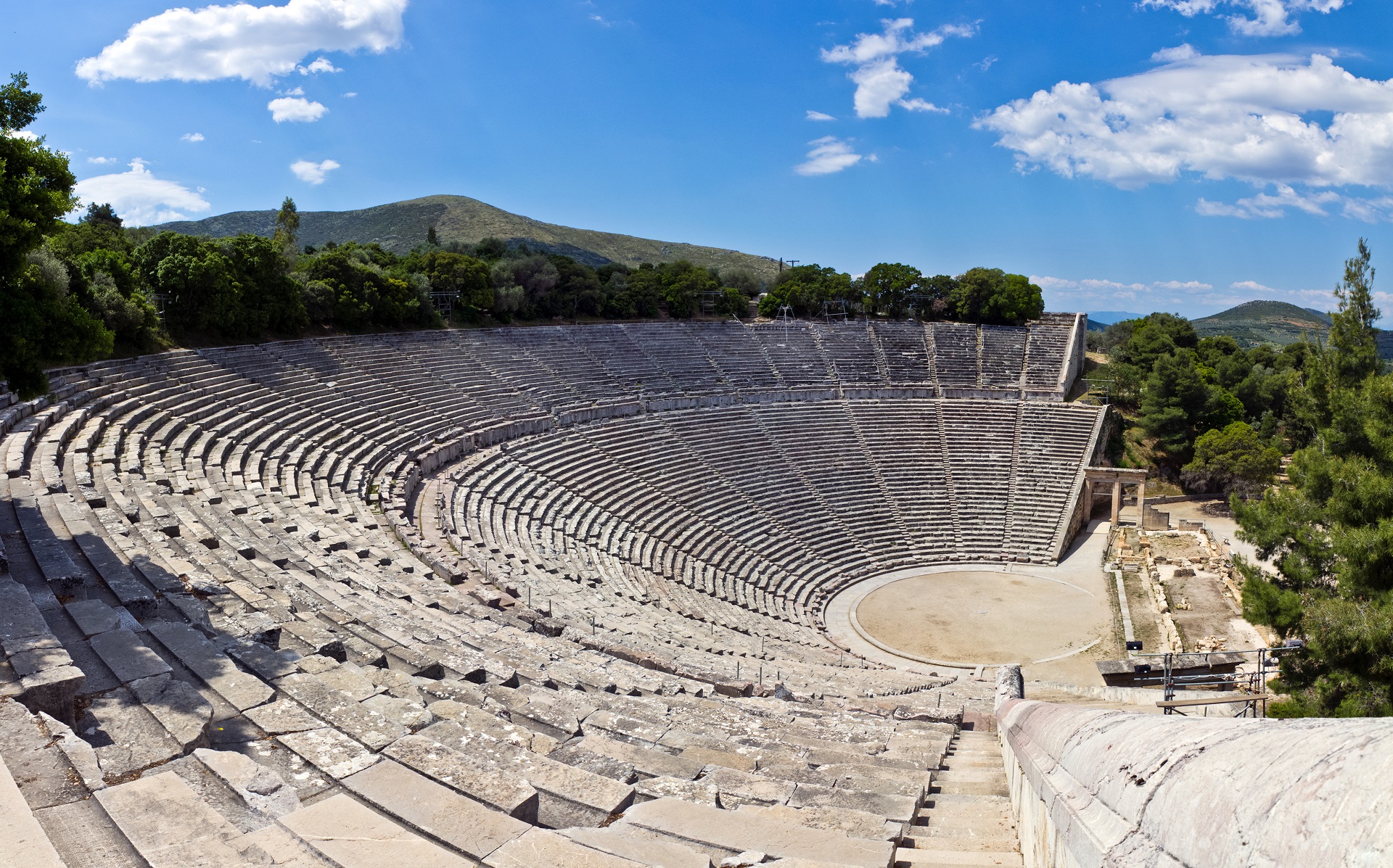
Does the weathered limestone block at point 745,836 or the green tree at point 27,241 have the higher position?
the green tree at point 27,241

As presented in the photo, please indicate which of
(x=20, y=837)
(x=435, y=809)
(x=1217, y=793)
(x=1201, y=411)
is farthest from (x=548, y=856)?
(x=1201, y=411)

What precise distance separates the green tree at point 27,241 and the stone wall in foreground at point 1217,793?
10.3 m

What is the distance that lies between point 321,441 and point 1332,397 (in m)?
23.9

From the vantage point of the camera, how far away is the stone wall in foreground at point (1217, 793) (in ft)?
Result: 5.07

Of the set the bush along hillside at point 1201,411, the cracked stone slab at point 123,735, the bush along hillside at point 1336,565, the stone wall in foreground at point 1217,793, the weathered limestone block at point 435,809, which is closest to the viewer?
the stone wall in foreground at point 1217,793

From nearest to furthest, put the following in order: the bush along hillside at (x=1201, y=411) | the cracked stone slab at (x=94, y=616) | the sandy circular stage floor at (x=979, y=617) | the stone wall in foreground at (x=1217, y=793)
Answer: the stone wall in foreground at (x=1217, y=793)
the cracked stone slab at (x=94, y=616)
the sandy circular stage floor at (x=979, y=617)
the bush along hillside at (x=1201, y=411)

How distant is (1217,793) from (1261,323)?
151153 mm

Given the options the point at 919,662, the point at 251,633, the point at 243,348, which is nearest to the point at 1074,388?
the point at 919,662

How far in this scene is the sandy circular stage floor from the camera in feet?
64.2

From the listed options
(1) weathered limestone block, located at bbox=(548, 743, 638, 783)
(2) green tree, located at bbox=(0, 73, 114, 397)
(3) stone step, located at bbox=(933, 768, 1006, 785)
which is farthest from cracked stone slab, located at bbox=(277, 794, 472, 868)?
(2) green tree, located at bbox=(0, 73, 114, 397)

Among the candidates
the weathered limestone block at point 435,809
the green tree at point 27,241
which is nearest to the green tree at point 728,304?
the green tree at point 27,241

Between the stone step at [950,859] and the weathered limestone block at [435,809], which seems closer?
the weathered limestone block at [435,809]

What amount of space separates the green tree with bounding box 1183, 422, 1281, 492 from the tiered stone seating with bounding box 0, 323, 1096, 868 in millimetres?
5303

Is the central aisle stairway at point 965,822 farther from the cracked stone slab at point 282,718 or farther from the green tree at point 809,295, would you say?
the green tree at point 809,295
